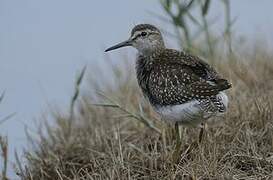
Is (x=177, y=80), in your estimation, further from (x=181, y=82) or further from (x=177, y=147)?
(x=177, y=147)

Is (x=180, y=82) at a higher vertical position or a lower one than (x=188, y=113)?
higher

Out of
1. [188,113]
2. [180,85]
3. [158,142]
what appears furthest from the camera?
[158,142]

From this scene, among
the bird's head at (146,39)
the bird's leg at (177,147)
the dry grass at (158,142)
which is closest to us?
the dry grass at (158,142)

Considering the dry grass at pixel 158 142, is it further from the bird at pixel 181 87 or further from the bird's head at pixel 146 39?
the bird's head at pixel 146 39

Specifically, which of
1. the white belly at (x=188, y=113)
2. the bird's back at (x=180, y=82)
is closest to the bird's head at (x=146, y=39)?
the bird's back at (x=180, y=82)

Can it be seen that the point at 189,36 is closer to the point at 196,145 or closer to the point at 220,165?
the point at 196,145

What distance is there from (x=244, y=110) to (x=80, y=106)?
2.03 m

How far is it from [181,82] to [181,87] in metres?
0.05

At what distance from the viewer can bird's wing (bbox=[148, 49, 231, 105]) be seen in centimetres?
461

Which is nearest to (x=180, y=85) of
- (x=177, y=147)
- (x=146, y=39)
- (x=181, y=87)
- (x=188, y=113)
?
(x=181, y=87)

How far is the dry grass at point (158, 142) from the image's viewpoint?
178 inches

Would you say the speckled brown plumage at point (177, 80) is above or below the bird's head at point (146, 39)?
below

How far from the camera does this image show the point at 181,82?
4.74 meters

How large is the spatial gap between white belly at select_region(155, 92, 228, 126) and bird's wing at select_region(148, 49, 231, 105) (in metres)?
0.04
